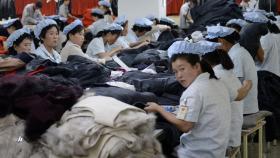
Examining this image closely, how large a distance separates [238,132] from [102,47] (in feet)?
10.3

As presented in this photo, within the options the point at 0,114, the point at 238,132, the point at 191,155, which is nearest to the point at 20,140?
the point at 0,114

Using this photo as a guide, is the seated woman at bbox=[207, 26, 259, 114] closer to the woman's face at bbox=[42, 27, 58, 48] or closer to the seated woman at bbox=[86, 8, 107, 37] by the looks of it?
the woman's face at bbox=[42, 27, 58, 48]

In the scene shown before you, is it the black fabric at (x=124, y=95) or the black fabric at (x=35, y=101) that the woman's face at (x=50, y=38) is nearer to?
the black fabric at (x=124, y=95)

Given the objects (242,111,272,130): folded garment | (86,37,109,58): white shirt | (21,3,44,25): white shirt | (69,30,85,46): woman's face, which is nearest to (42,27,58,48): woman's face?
(69,30,85,46): woman's face

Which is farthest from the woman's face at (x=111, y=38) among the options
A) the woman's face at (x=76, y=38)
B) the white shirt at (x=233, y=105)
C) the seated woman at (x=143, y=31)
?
the white shirt at (x=233, y=105)

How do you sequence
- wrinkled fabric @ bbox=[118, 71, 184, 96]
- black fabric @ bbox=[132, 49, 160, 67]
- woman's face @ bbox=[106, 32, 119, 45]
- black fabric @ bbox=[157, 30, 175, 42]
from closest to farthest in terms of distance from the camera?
wrinkled fabric @ bbox=[118, 71, 184, 96] → black fabric @ bbox=[132, 49, 160, 67] → woman's face @ bbox=[106, 32, 119, 45] → black fabric @ bbox=[157, 30, 175, 42]

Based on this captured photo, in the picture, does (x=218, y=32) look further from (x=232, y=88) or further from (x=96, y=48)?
(x=96, y=48)

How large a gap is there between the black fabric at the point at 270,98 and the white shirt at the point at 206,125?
193cm

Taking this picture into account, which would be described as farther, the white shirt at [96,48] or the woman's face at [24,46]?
the white shirt at [96,48]

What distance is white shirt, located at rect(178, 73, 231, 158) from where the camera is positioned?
8.00ft

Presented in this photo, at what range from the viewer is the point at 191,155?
97.7 inches

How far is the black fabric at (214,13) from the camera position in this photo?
5.59 m

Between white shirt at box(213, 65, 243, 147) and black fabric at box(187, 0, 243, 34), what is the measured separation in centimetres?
245

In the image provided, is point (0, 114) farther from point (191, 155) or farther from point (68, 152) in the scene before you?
point (191, 155)
